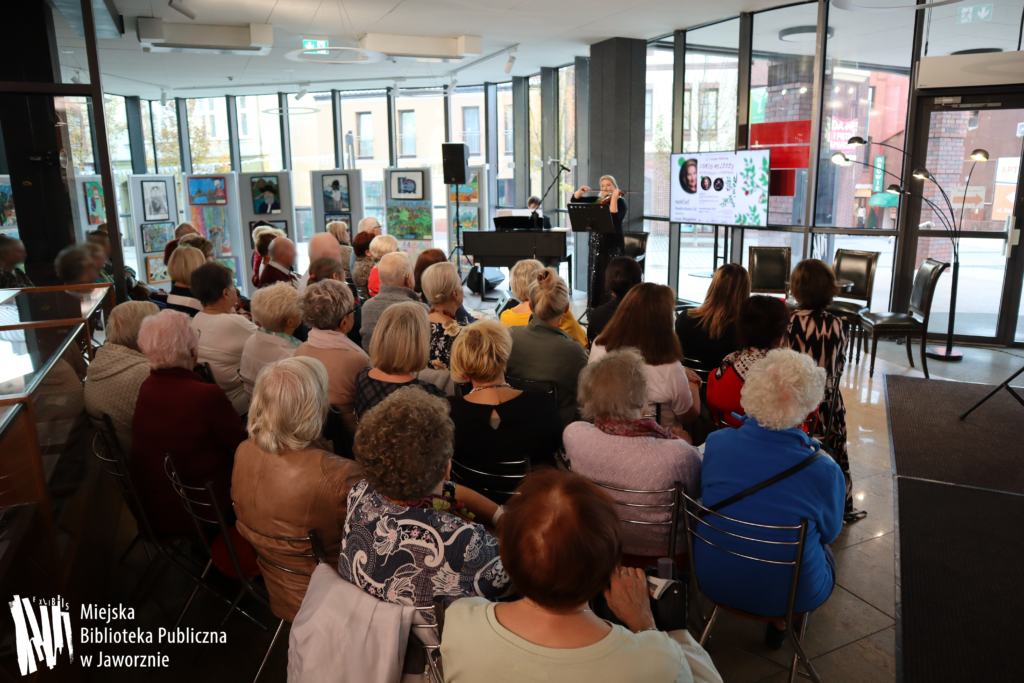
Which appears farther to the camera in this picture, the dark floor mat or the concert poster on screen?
the concert poster on screen

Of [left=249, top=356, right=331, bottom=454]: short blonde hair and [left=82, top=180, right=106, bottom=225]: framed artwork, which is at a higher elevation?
[left=82, top=180, right=106, bottom=225]: framed artwork

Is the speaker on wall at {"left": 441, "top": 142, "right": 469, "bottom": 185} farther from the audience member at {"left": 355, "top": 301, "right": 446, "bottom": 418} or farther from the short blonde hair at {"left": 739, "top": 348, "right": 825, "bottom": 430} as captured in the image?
the short blonde hair at {"left": 739, "top": 348, "right": 825, "bottom": 430}

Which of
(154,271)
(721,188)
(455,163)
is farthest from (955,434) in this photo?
(154,271)

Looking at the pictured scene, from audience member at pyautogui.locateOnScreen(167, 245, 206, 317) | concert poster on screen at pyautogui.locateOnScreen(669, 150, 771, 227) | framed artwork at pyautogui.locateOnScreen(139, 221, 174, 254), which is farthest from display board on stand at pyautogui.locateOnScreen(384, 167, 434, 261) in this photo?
audience member at pyautogui.locateOnScreen(167, 245, 206, 317)

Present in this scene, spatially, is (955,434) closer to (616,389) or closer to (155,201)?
(616,389)

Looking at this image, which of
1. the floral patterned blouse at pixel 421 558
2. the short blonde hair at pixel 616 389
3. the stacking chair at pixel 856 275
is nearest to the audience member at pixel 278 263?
the short blonde hair at pixel 616 389

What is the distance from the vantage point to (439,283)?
372cm

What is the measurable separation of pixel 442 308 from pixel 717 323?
4.89ft

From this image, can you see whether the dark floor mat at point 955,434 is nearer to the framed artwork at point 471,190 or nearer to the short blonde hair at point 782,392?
the short blonde hair at point 782,392

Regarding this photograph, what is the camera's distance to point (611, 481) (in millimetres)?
2254

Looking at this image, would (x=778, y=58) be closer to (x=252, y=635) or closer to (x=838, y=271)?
(x=838, y=271)

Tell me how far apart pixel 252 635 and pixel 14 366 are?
1.36m

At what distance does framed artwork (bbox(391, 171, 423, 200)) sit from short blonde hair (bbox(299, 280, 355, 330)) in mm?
8330

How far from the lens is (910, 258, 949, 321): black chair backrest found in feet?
19.5
